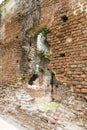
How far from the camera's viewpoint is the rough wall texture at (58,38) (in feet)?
14.2

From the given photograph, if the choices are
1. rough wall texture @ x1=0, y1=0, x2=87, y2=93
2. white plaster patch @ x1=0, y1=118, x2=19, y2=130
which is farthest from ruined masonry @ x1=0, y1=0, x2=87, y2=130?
white plaster patch @ x1=0, y1=118, x2=19, y2=130

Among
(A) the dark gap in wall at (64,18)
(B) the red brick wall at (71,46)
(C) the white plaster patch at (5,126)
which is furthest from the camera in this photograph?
(C) the white plaster patch at (5,126)

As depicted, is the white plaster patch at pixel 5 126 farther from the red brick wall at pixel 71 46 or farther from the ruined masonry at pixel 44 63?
the red brick wall at pixel 71 46

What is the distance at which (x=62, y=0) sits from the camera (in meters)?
4.93

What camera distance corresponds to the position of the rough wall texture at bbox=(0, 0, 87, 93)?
4332 mm

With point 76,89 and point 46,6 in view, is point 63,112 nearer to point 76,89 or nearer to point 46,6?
point 76,89

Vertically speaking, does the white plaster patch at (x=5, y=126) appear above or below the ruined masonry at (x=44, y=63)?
below

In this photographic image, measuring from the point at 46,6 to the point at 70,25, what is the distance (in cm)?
115

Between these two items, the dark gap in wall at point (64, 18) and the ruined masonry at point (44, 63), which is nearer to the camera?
the ruined masonry at point (44, 63)

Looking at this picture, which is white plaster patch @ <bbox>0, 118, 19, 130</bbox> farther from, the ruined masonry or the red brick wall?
the red brick wall

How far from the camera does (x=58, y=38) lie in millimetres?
4910

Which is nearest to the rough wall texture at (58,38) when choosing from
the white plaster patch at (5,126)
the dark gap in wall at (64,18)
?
the dark gap in wall at (64,18)

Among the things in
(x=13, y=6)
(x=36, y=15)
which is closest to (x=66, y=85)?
(x=36, y=15)

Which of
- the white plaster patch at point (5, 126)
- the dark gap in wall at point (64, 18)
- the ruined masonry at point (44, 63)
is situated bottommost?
the white plaster patch at point (5, 126)
